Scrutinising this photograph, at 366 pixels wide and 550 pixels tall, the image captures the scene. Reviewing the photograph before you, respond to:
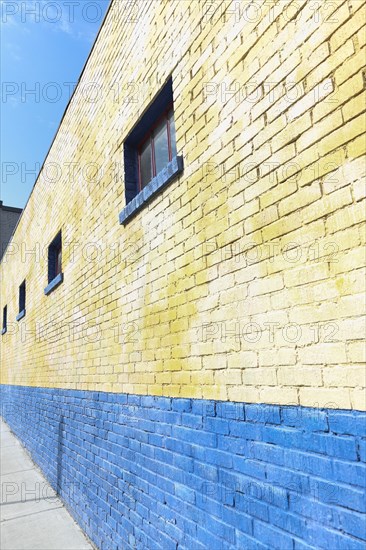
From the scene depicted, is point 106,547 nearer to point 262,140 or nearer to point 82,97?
point 262,140

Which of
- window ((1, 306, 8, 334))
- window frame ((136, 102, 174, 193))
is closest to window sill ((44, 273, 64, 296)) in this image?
window frame ((136, 102, 174, 193))

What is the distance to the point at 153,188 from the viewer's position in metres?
3.64

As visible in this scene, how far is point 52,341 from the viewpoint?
7.20 meters

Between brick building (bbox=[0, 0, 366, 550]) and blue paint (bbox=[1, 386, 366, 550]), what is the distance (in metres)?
0.01

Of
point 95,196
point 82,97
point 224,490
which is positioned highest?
point 82,97

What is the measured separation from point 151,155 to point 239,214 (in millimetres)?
1987

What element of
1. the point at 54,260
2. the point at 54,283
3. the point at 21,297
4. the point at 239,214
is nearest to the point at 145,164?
the point at 239,214

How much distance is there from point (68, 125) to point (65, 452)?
5163mm

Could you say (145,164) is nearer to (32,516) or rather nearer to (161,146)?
(161,146)

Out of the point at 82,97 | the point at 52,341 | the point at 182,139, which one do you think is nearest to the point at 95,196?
the point at 82,97

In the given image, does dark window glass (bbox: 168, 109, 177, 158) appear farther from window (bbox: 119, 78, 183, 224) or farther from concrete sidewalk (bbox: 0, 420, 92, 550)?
concrete sidewalk (bbox: 0, 420, 92, 550)

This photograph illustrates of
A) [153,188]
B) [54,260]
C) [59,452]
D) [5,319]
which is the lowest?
[59,452]

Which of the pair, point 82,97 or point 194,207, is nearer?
point 194,207

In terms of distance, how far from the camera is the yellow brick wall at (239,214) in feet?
6.36
